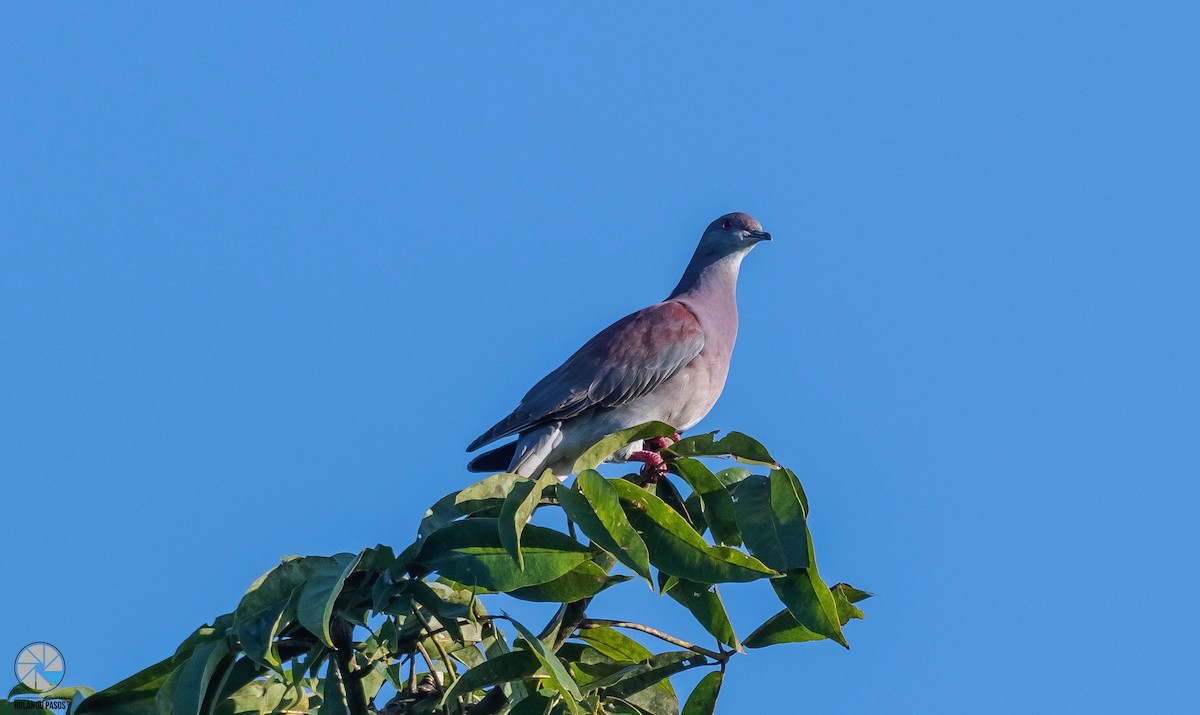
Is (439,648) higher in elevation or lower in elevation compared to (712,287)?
lower

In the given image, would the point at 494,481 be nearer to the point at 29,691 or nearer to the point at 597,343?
the point at 29,691

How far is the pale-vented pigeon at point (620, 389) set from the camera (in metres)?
5.80

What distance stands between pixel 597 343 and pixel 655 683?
3268 mm

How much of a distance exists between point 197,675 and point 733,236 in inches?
203

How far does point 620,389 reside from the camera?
237 inches

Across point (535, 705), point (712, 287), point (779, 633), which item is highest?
point (712, 287)

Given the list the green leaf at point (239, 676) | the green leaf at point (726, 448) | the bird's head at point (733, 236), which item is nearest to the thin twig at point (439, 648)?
the green leaf at point (239, 676)

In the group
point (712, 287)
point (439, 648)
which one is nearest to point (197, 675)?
point (439, 648)

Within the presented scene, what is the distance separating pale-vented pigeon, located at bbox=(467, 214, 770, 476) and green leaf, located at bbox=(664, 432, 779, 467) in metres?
2.17

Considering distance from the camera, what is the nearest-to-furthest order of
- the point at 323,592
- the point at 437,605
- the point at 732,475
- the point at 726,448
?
the point at 323,592
the point at 437,605
the point at 726,448
the point at 732,475

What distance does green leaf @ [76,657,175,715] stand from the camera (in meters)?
2.88

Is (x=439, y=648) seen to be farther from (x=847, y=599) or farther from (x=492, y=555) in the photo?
(x=847, y=599)

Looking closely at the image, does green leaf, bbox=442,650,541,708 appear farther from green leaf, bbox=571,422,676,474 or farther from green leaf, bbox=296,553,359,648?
green leaf, bbox=571,422,676,474

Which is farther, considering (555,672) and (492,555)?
(492,555)
